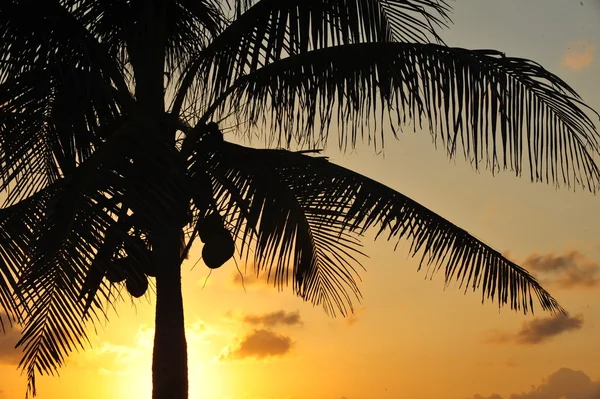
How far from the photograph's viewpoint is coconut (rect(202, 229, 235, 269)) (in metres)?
6.51

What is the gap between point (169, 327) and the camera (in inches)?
276

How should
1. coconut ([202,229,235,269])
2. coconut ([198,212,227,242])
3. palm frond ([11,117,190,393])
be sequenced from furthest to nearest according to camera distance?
coconut ([198,212,227,242]), coconut ([202,229,235,269]), palm frond ([11,117,190,393])

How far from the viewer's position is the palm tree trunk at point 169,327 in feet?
22.7

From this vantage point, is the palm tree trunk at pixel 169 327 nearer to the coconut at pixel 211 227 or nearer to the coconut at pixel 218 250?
the coconut at pixel 211 227

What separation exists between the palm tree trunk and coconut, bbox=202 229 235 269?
583mm

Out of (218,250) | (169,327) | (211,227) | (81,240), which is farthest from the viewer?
(169,327)

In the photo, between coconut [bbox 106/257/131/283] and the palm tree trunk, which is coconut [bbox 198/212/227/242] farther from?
coconut [bbox 106/257/131/283]

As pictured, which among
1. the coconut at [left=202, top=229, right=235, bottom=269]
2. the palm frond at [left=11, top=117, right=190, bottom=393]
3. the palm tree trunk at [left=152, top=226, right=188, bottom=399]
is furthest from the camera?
the palm tree trunk at [left=152, top=226, right=188, bottom=399]

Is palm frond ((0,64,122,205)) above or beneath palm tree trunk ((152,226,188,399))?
above

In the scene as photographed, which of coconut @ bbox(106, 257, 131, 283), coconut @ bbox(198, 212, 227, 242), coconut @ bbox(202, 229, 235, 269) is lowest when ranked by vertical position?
coconut @ bbox(106, 257, 131, 283)

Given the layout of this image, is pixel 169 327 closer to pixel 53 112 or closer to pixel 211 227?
pixel 211 227

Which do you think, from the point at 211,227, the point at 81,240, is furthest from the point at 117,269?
the point at 211,227

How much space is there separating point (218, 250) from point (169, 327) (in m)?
1.00

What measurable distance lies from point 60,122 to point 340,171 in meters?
2.56
